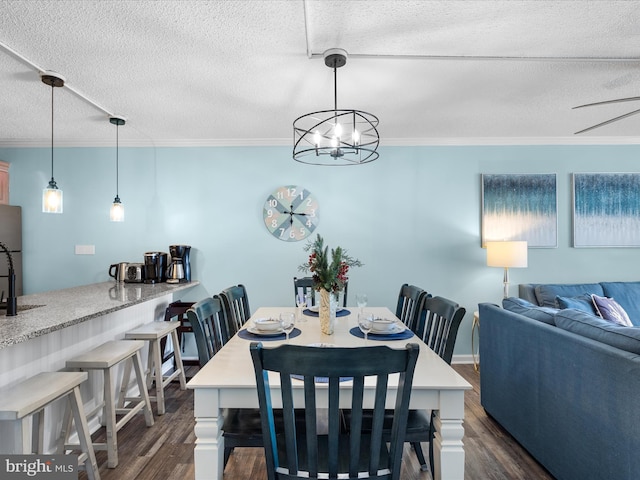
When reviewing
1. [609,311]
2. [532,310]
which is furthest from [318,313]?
[609,311]

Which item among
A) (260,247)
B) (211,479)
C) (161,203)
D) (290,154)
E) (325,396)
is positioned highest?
(290,154)

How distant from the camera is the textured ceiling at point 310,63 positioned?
1727 mm

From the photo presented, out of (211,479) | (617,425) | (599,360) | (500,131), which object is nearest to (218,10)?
(211,479)

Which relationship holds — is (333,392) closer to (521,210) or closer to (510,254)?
(510,254)

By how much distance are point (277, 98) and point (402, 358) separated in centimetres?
228

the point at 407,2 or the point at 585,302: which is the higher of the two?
the point at 407,2

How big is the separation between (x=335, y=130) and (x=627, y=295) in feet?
11.3

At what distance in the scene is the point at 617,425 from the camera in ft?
4.71

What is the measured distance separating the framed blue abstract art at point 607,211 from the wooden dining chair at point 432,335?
104 inches

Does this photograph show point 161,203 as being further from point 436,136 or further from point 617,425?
point 617,425

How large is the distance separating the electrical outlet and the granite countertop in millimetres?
689

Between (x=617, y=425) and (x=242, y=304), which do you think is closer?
(x=617, y=425)

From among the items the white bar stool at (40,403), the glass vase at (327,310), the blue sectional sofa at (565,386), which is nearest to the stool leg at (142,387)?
the white bar stool at (40,403)

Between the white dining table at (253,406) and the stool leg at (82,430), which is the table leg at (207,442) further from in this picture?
the stool leg at (82,430)
